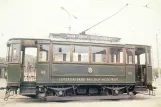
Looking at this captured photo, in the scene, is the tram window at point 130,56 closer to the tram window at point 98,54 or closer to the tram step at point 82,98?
the tram window at point 98,54

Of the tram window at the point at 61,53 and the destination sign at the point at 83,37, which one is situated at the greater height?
the destination sign at the point at 83,37

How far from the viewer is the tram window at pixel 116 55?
13.8m

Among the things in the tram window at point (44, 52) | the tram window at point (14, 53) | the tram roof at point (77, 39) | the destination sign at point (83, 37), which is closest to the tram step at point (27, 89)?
the tram window at point (14, 53)

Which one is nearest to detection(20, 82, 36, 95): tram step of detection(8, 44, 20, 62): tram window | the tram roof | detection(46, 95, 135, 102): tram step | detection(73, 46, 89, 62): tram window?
detection(46, 95, 135, 102): tram step

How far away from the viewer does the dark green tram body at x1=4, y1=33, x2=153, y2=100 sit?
12617mm

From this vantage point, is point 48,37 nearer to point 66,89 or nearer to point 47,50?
point 47,50

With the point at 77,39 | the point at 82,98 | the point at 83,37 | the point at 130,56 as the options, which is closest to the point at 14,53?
the point at 77,39

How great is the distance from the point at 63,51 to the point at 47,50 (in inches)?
31.1

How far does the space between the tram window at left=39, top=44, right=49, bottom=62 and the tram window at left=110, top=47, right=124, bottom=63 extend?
3399 mm

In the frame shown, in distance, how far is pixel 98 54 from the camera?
13.5 metres

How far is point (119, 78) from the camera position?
13898mm

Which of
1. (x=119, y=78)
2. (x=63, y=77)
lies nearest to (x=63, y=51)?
(x=63, y=77)

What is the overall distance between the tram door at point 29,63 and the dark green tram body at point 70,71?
0.19 ft

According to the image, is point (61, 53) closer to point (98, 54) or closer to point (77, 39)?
point (77, 39)
